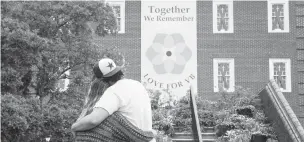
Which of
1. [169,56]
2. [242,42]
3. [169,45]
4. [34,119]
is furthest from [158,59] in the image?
[34,119]

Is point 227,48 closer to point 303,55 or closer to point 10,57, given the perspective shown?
point 303,55

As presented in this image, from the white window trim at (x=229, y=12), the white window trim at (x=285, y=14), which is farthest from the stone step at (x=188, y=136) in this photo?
the white window trim at (x=285, y=14)

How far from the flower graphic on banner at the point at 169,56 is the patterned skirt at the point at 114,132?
20425 millimetres

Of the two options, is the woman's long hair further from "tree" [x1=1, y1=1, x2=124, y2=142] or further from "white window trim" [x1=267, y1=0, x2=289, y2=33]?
"white window trim" [x1=267, y1=0, x2=289, y2=33]

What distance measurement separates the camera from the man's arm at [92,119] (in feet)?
12.1

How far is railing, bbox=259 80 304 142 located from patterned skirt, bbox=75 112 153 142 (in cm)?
1042

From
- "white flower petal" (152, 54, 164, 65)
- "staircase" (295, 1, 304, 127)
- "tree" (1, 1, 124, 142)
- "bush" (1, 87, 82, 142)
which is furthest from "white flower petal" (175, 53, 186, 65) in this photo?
"bush" (1, 87, 82, 142)

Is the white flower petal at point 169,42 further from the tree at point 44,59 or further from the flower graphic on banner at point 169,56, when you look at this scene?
the tree at point 44,59

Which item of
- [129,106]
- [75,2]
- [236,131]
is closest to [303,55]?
[236,131]

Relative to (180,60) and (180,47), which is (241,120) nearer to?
(180,60)

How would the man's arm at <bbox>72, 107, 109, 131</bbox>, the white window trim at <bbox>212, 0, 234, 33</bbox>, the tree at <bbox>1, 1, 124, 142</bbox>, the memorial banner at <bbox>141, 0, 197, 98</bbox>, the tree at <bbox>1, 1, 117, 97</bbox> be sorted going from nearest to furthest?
the man's arm at <bbox>72, 107, 109, 131</bbox> → the tree at <bbox>1, 1, 124, 142</bbox> → the tree at <bbox>1, 1, 117, 97</bbox> → the memorial banner at <bbox>141, 0, 197, 98</bbox> → the white window trim at <bbox>212, 0, 234, 33</bbox>

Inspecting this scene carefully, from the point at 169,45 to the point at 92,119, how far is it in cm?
2084

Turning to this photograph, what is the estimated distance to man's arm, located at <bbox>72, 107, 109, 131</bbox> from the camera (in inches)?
146

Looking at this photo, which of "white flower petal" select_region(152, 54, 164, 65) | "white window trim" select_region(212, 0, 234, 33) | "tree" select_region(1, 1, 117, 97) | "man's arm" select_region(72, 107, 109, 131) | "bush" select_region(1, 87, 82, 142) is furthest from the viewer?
"white window trim" select_region(212, 0, 234, 33)
